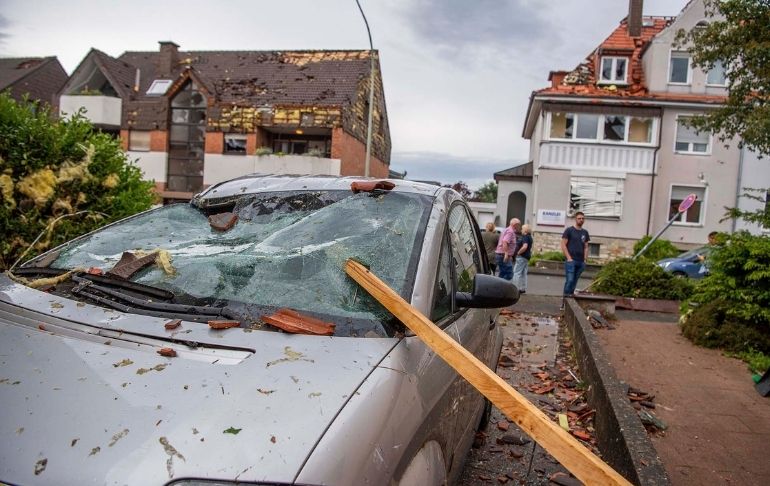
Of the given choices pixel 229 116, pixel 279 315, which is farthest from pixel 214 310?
pixel 229 116

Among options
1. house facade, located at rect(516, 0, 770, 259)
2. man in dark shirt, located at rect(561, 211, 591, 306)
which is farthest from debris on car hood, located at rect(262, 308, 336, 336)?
house facade, located at rect(516, 0, 770, 259)

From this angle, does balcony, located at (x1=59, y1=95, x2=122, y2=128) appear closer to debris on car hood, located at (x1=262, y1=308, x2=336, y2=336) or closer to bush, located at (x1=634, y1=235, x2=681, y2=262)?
bush, located at (x1=634, y1=235, x2=681, y2=262)

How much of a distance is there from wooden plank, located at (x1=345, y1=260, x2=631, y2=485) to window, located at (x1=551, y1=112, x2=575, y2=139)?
2366 centimetres

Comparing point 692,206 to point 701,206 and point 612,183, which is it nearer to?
point 701,206

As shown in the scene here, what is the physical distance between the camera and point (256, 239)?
262 cm

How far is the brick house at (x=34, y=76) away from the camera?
36125mm

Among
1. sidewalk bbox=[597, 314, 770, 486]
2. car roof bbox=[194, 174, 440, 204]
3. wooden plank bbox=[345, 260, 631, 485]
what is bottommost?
sidewalk bbox=[597, 314, 770, 486]

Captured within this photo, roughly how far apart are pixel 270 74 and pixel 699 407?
30.0 m

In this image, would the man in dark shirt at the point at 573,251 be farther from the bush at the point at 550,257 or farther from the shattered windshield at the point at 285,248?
the bush at the point at 550,257

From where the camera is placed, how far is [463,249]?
3.24 meters

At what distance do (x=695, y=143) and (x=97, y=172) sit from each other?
1007 inches

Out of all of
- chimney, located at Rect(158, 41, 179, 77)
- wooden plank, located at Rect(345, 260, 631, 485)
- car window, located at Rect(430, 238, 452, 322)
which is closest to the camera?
wooden plank, located at Rect(345, 260, 631, 485)

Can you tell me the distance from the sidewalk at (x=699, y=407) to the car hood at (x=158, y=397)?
2.78 m

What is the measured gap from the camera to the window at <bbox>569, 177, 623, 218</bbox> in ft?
78.1
